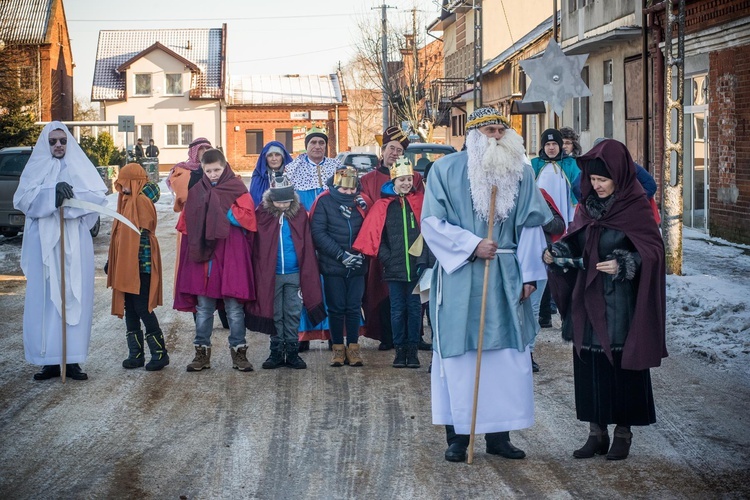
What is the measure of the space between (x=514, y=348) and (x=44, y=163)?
442 cm

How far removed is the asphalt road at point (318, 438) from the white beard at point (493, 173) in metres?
1.42

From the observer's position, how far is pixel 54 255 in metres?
8.52

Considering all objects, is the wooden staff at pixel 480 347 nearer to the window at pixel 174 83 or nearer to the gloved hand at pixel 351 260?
the gloved hand at pixel 351 260

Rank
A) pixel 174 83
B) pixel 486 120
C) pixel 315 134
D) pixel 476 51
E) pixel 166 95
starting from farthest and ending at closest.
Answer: pixel 174 83
pixel 166 95
pixel 476 51
pixel 315 134
pixel 486 120

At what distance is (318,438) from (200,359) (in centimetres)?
244

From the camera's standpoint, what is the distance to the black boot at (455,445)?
599cm

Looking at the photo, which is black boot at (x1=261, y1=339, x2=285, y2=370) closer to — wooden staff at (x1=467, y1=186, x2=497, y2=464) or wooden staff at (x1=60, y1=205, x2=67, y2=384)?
wooden staff at (x1=60, y1=205, x2=67, y2=384)

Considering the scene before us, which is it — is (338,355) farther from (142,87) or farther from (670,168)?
(142,87)

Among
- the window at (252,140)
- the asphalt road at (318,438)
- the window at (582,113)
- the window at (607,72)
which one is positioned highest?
the window at (252,140)

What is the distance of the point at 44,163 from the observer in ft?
28.3

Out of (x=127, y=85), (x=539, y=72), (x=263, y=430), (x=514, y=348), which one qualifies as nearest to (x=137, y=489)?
(x=263, y=430)

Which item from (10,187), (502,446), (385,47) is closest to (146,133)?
(385,47)

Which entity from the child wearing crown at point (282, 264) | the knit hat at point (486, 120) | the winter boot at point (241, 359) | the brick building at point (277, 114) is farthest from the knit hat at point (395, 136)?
the brick building at point (277, 114)

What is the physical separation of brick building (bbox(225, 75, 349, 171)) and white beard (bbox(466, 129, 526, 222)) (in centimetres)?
6007
